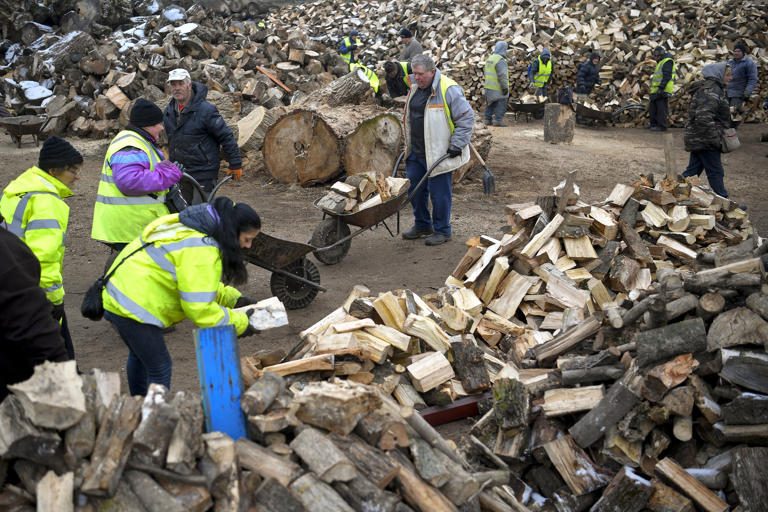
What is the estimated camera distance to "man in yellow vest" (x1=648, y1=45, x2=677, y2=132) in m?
15.5

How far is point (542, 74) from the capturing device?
1697 cm

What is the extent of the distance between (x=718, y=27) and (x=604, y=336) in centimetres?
1565

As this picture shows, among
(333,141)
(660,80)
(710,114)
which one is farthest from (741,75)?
(333,141)

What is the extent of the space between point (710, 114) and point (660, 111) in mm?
7497

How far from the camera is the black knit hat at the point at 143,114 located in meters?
5.30

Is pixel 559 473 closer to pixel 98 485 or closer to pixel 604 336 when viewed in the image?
pixel 604 336

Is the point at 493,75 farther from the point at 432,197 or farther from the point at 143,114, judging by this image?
the point at 143,114

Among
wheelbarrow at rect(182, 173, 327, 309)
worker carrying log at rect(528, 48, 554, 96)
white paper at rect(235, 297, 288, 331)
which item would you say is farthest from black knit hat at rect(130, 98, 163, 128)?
worker carrying log at rect(528, 48, 554, 96)

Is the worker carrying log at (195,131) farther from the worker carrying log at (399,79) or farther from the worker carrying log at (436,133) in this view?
the worker carrying log at (399,79)

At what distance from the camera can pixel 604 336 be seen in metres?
4.70

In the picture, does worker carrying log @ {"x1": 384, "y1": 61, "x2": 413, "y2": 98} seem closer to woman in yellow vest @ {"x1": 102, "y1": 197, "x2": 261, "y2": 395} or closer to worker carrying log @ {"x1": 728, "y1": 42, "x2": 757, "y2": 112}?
worker carrying log @ {"x1": 728, "y1": 42, "x2": 757, "y2": 112}

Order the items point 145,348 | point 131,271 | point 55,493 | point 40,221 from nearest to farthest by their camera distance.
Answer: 1. point 55,493
2. point 131,271
3. point 145,348
4. point 40,221

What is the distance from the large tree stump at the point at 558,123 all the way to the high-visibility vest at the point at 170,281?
1115 centimetres

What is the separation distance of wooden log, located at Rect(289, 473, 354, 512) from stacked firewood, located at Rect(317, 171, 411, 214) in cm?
490
